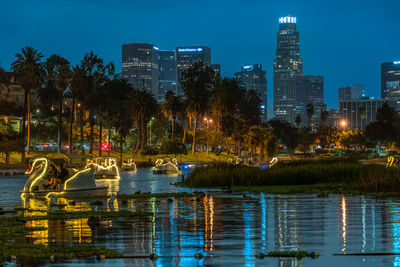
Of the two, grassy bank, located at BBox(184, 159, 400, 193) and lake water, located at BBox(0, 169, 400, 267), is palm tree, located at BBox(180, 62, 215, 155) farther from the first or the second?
lake water, located at BBox(0, 169, 400, 267)

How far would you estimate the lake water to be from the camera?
44.2ft

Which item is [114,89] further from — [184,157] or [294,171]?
[294,171]

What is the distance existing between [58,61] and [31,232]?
150081 mm

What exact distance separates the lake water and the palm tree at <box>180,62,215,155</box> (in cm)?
11858

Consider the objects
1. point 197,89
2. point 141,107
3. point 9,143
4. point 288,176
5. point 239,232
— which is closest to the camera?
point 239,232

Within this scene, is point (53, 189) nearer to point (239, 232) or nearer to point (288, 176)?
point (288, 176)

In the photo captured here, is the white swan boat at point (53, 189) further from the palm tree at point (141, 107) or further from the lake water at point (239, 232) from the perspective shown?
the palm tree at point (141, 107)

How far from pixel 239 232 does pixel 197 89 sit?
133010 mm

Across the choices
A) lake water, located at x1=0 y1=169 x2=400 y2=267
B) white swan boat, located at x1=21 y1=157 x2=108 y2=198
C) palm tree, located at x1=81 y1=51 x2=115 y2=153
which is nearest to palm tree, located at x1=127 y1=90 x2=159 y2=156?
palm tree, located at x1=81 y1=51 x2=115 y2=153

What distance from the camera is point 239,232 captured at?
1791cm

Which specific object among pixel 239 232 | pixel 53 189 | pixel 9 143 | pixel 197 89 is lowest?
pixel 239 232

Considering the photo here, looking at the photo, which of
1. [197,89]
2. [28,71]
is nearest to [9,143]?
[28,71]

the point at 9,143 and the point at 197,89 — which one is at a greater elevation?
the point at 197,89

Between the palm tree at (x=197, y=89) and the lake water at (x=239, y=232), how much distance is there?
11858 cm
